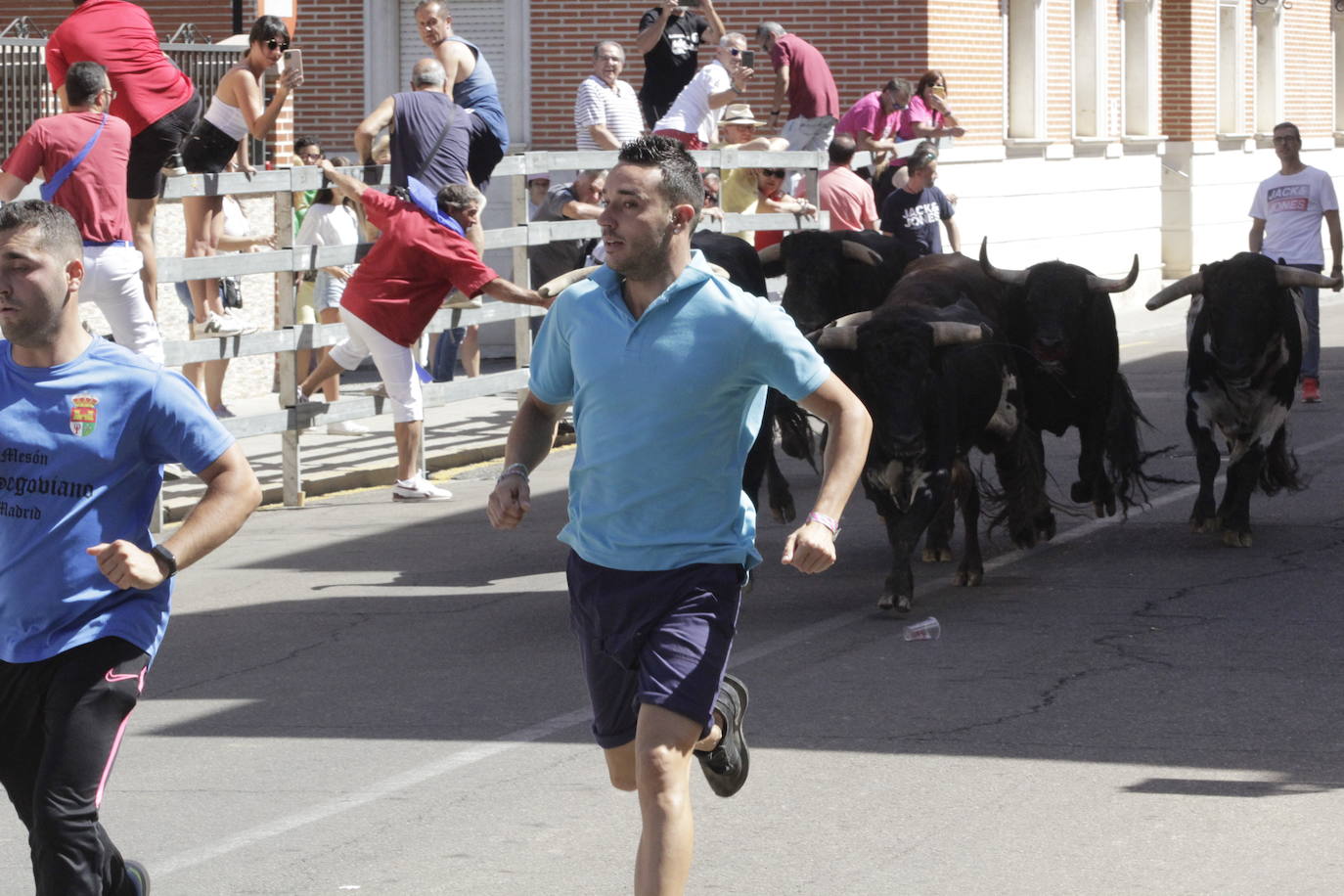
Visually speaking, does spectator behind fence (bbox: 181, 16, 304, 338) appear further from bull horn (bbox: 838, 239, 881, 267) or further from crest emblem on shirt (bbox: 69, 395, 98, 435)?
crest emblem on shirt (bbox: 69, 395, 98, 435)

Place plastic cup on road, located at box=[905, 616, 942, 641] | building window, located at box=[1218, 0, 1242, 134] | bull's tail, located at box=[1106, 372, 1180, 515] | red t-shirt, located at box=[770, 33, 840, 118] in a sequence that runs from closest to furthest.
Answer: plastic cup on road, located at box=[905, 616, 942, 641] < bull's tail, located at box=[1106, 372, 1180, 515] < red t-shirt, located at box=[770, 33, 840, 118] < building window, located at box=[1218, 0, 1242, 134]

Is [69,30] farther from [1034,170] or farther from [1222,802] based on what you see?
[1034,170]

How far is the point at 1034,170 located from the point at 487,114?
14093mm

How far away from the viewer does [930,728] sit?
25.5ft

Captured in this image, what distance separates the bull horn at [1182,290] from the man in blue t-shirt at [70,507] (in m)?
7.97

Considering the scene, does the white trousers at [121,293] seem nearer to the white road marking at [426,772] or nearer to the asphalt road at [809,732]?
the asphalt road at [809,732]

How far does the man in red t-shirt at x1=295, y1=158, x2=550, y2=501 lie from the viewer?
13.5 meters

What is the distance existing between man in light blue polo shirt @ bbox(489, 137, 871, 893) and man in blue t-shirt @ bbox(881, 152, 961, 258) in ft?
43.7

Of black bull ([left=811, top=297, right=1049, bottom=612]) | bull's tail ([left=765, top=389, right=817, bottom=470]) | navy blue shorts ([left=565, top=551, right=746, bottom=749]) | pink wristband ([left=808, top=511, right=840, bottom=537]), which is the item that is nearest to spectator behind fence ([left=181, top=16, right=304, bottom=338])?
bull's tail ([left=765, top=389, right=817, bottom=470])

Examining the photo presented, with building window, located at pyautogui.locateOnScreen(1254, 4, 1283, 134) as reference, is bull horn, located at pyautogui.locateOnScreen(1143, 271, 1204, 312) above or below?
below

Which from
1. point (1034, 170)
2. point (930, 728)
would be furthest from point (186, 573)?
point (1034, 170)

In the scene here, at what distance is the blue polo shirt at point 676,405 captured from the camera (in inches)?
212

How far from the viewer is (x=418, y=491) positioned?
45.7 ft

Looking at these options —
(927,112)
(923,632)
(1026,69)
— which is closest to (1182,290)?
(923,632)
